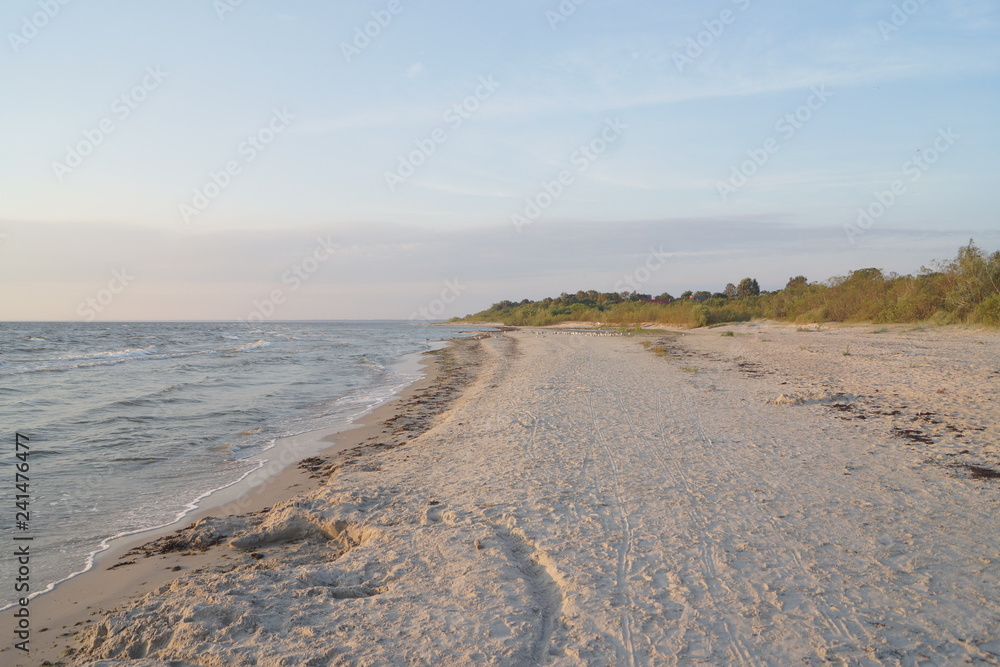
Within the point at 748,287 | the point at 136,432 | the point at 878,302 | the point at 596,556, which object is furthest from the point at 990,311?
the point at 748,287

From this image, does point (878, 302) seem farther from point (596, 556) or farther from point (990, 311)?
point (596, 556)

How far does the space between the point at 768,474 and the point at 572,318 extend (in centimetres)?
7416

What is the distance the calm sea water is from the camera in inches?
227

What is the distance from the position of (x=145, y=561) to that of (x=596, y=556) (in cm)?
395

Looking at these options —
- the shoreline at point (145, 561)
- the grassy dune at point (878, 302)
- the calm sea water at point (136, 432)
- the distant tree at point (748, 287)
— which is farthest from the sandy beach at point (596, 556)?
the distant tree at point (748, 287)

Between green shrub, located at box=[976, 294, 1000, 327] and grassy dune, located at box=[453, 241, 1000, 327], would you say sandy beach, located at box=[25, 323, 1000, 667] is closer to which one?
green shrub, located at box=[976, 294, 1000, 327]

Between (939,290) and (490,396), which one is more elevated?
(939,290)

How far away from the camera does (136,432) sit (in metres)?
10.0

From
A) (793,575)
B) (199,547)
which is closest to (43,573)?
(199,547)

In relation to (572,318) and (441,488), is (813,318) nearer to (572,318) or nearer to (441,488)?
(441,488)

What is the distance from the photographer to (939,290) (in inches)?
1013

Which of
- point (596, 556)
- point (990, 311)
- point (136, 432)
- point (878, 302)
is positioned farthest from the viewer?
point (878, 302)

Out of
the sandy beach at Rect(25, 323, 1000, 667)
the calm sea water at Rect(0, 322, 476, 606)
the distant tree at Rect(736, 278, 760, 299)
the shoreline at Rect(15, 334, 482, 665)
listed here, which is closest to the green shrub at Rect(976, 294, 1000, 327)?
the sandy beach at Rect(25, 323, 1000, 667)

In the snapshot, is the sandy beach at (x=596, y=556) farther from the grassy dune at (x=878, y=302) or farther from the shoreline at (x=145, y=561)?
the grassy dune at (x=878, y=302)
